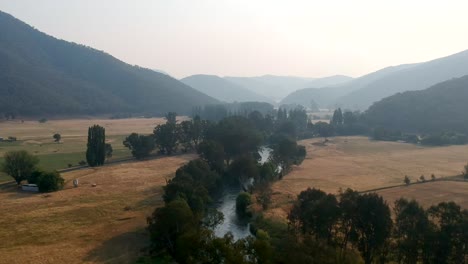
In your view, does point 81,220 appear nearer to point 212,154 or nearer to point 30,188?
point 30,188

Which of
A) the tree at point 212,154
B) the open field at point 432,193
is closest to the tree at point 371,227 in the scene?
the open field at point 432,193

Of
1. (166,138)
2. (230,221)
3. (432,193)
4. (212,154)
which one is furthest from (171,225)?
(166,138)

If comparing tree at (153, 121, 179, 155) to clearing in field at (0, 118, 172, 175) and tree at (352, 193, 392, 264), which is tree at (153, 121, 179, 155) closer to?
clearing in field at (0, 118, 172, 175)

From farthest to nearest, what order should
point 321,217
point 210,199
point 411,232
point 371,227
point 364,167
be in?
1. point 364,167
2. point 210,199
3. point 321,217
4. point 371,227
5. point 411,232

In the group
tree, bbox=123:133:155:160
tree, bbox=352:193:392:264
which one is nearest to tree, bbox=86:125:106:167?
tree, bbox=123:133:155:160

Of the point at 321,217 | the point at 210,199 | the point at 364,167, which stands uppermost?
the point at 321,217

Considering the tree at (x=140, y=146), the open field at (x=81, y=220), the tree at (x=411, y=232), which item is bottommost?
the open field at (x=81, y=220)

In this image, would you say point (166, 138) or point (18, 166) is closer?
point (18, 166)

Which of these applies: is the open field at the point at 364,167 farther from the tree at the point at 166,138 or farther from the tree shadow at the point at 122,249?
the tree at the point at 166,138
